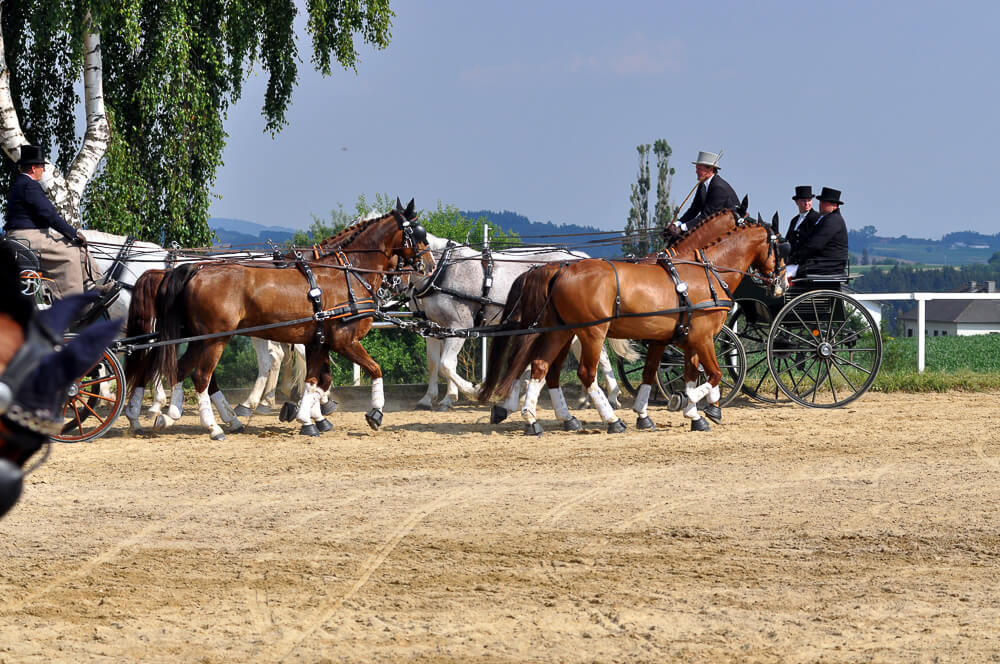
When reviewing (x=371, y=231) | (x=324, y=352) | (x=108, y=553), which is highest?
(x=371, y=231)

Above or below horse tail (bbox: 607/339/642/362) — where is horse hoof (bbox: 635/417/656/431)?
below

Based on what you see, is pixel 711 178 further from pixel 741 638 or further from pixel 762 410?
pixel 741 638

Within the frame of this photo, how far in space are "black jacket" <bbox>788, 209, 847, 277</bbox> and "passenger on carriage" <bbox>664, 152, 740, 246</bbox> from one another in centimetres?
91

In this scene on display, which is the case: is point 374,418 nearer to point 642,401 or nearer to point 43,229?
point 642,401

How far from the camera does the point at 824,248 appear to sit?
1188cm

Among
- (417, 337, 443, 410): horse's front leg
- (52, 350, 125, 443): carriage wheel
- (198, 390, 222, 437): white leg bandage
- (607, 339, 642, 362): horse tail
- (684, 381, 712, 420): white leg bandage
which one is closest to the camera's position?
(52, 350, 125, 443): carriage wheel

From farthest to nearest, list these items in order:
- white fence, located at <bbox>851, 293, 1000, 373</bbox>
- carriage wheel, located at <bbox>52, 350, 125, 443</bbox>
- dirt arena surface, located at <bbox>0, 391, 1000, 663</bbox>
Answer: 1. white fence, located at <bbox>851, 293, 1000, 373</bbox>
2. carriage wheel, located at <bbox>52, 350, 125, 443</bbox>
3. dirt arena surface, located at <bbox>0, 391, 1000, 663</bbox>

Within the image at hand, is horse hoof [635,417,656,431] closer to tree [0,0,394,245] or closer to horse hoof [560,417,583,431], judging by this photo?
horse hoof [560,417,583,431]

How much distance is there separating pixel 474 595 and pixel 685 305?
17.5 ft

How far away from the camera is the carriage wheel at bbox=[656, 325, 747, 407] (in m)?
11.5

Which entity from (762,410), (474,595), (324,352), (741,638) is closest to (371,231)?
(324,352)

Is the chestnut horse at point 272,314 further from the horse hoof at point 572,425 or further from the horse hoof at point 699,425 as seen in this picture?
the horse hoof at point 699,425

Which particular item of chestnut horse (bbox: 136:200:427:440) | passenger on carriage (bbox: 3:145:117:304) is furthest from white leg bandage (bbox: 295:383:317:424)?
passenger on carriage (bbox: 3:145:117:304)

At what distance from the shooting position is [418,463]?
340 inches
